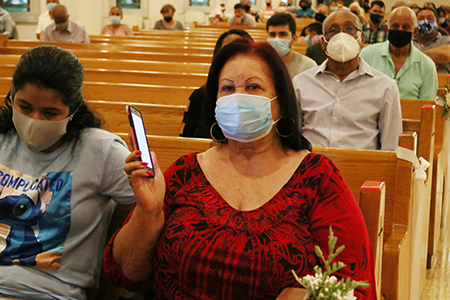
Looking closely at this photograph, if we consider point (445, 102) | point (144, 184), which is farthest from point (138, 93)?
point (144, 184)

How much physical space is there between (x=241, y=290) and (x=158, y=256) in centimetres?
27

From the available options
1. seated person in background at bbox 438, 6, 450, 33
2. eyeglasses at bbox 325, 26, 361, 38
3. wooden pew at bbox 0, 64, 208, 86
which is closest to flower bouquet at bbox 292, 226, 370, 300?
eyeglasses at bbox 325, 26, 361, 38

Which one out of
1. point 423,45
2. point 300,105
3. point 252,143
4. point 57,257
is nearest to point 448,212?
point 423,45

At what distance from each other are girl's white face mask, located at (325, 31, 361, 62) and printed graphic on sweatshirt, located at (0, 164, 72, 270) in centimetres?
173

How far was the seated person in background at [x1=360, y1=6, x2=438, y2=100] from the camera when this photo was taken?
381 centimetres

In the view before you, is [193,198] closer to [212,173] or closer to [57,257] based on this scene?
[212,173]

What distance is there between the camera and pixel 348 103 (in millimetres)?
2891

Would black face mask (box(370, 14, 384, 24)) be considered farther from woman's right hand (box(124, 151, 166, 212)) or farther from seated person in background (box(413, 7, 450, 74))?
A: woman's right hand (box(124, 151, 166, 212))

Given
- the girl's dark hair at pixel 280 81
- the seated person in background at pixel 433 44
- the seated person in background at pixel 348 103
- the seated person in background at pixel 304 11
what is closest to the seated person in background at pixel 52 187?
the girl's dark hair at pixel 280 81

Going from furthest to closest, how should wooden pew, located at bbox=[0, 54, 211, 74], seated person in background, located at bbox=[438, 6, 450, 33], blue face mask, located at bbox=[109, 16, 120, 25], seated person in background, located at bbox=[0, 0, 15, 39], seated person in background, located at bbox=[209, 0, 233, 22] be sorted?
seated person in background, located at bbox=[209, 0, 233, 22]
seated person in background, located at bbox=[0, 0, 15, 39]
blue face mask, located at bbox=[109, 16, 120, 25]
seated person in background, located at bbox=[438, 6, 450, 33]
wooden pew, located at bbox=[0, 54, 211, 74]

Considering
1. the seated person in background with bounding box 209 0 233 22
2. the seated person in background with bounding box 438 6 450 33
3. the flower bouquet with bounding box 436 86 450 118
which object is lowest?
the flower bouquet with bounding box 436 86 450 118

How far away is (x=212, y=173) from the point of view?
172cm

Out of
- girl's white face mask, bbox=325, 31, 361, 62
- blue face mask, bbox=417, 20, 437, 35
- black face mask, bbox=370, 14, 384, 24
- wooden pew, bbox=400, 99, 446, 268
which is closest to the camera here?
girl's white face mask, bbox=325, 31, 361, 62

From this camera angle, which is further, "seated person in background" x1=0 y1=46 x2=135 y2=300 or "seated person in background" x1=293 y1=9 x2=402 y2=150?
"seated person in background" x1=293 y1=9 x2=402 y2=150
